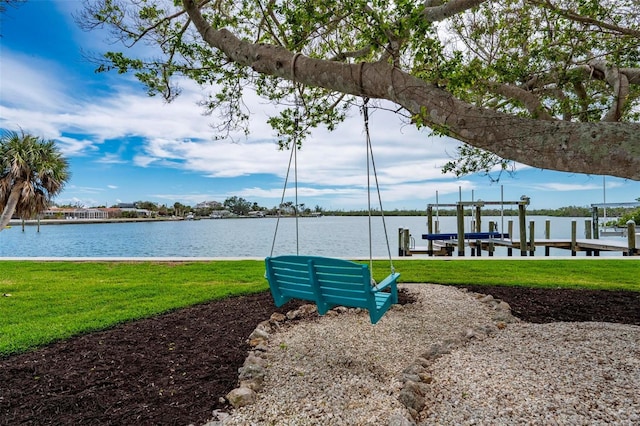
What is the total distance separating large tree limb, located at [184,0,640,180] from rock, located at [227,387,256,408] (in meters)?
2.37

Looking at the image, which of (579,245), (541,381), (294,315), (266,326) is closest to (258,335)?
(266,326)

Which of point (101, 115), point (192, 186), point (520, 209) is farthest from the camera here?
point (192, 186)

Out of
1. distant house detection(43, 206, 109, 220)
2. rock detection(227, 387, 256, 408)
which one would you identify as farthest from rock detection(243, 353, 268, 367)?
distant house detection(43, 206, 109, 220)

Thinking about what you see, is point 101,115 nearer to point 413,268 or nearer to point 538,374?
point 413,268

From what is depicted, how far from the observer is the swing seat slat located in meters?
2.99

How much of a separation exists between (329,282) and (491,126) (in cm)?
171

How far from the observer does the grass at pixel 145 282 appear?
15.1 ft

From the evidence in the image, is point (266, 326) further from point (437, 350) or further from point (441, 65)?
point (441, 65)

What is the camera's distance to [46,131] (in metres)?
12.8

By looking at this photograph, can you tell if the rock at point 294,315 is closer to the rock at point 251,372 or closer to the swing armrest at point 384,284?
the rock at point 251,372

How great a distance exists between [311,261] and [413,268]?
6.09 meters

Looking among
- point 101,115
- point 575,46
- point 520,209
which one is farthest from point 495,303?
point 101,115

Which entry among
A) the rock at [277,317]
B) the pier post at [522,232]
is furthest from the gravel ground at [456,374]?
the pier post at [522,232]

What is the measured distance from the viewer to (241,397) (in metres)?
2.57
